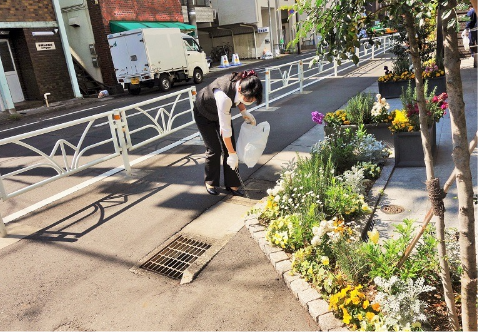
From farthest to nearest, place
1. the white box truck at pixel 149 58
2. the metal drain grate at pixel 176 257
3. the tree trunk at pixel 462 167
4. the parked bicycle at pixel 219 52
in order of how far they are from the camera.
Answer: the parked bicycle at pixel 219 52 < the white box truck at pixel 149 58 < the metal drain grate at pixel 176 257 < the tree trunk at pixel 462 167

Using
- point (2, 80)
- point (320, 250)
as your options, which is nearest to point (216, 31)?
point (2, 80)

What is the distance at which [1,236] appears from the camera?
450 centimetres

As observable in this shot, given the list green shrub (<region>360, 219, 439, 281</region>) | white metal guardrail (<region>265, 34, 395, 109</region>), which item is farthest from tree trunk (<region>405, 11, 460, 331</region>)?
white metal guardrail (<region>265, 34, 395, 109</region>)

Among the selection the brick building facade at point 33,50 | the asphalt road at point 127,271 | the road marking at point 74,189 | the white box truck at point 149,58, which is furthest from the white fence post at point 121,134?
the brick building facade at point 33,50

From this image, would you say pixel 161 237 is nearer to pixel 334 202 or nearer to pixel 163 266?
pixel 163 266

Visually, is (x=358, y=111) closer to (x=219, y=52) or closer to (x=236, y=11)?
(x=219, y=52)

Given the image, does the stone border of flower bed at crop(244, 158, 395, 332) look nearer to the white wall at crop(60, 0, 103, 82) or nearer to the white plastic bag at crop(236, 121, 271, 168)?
the white plastic bag at crop(236, 121, 271, 168)

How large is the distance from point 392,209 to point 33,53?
700 inches

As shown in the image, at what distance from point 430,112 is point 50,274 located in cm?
486

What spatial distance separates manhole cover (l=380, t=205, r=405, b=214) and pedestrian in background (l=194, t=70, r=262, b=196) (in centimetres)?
173

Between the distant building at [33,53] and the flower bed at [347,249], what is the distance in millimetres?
16337

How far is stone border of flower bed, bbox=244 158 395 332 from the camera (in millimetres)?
2639

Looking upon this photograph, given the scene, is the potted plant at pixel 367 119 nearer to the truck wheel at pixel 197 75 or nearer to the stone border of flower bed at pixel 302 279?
the stone border of flower bed at pixel 302 279

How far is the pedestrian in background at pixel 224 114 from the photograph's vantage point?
414 centimetres
